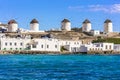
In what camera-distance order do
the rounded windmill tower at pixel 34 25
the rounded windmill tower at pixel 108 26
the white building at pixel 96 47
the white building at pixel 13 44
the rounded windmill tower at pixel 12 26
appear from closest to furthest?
the white building at pixel 13 44, the white building at pixel 96 47, the rounded windmill tower at pixel 34 25, the rounded windmill tower at pixel 12 26, the rounded windmill tower at pixel 108 26

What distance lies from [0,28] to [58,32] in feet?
48.7

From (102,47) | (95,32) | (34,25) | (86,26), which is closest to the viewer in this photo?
(102,47)

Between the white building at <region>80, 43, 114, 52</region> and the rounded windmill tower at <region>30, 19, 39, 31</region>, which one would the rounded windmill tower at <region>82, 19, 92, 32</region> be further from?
the white building at <region>80, 43, 114, 52</region>

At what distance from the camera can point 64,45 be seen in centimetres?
9031

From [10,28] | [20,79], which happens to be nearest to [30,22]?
[10,28]

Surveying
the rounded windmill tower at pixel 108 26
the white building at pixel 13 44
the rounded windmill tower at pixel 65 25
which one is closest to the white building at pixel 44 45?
the white building at pixel 13 44

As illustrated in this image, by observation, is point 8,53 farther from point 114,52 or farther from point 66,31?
point 66,31

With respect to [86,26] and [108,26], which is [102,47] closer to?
[86,26]

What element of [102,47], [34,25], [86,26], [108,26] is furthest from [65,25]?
[102,47]

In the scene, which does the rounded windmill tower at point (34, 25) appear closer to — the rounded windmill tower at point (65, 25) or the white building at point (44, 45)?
the rounded windmill tower at point (65, 25)

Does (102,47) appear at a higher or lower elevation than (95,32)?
lower

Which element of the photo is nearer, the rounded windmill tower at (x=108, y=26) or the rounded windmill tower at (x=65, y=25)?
the rounded windmill tower at (x=65, y=25)

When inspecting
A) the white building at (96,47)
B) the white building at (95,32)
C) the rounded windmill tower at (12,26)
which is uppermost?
the rounded windmill tower at (12,26)

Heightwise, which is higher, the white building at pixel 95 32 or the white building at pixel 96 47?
the white building at pixel 95 32
